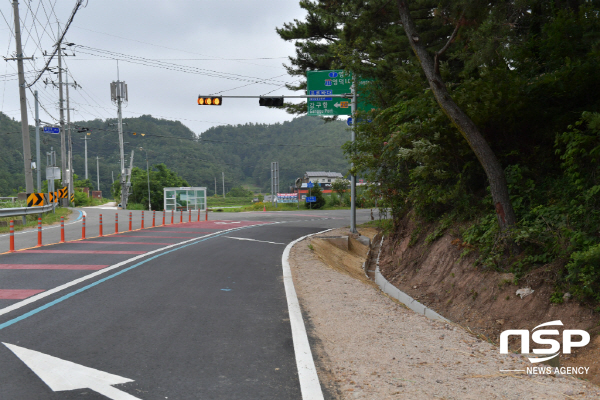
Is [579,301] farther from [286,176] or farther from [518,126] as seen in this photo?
[286,176]

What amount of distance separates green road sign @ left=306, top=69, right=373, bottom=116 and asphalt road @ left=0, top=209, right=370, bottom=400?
13198mm

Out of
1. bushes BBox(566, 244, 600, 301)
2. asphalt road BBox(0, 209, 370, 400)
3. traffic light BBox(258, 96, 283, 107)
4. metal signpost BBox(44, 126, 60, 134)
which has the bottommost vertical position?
asphalt road BBox(0, 209, 370, 400)

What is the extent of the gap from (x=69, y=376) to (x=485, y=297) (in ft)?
20.3

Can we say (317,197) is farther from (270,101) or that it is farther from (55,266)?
(55,266)

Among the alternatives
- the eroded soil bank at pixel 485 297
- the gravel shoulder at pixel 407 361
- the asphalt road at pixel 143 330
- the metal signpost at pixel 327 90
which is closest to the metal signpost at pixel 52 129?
the metal signpost at pixel 327 90

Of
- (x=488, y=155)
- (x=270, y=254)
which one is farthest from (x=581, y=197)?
(x=270, y=254)

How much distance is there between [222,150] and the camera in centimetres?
13062

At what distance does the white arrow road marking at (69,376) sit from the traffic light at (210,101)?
19.1 meters

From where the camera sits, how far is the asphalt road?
4.46 metres

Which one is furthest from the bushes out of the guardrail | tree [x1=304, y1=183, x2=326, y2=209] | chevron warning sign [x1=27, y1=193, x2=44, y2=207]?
tree [x1=304, y1=183, x2=326, y2=209]

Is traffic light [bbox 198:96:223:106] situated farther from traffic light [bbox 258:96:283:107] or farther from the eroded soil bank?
the eroded soil bank

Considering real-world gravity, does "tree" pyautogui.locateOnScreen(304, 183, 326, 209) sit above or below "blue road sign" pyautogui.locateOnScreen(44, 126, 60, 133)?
below

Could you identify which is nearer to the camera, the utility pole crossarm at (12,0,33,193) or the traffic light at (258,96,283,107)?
the traffic light at (258,96,283,107)

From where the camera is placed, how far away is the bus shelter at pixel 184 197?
56684mm
